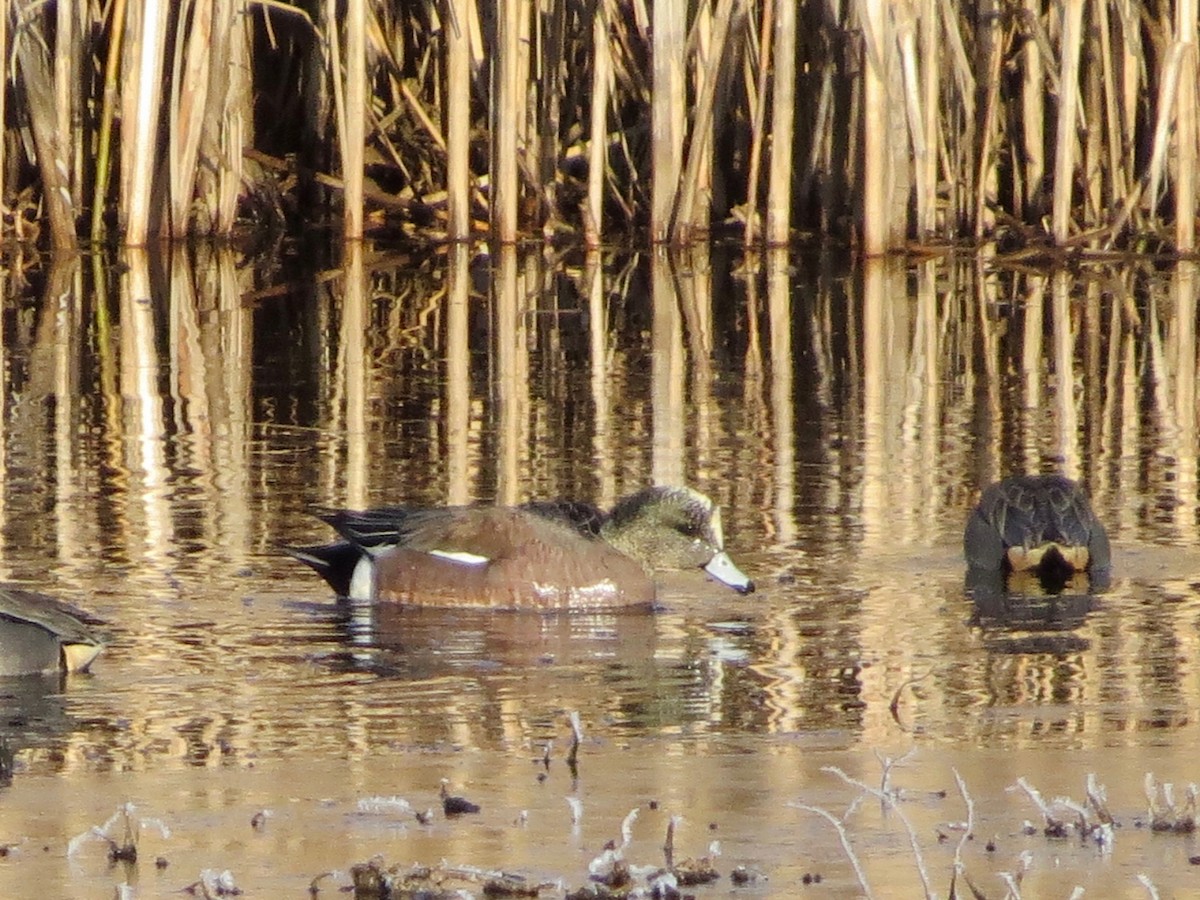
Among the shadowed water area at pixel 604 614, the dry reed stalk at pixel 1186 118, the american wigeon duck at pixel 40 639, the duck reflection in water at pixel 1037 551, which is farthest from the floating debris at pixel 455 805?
the dry reed stalk at pixel 1186 118

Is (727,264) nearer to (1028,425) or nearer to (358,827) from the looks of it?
(1028,425)

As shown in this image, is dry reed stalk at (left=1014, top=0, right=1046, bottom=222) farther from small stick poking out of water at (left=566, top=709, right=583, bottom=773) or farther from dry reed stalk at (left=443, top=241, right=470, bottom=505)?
small stick poking out of water at (left=566, top=709, right=583, bottom=773)

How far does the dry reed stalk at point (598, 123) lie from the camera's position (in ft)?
53.0

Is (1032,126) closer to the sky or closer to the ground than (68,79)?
closer to the ground

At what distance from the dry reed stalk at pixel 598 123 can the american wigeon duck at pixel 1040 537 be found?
27.9 feet

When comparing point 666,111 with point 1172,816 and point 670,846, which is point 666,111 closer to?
point 1172,816

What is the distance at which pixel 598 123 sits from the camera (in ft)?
53.5

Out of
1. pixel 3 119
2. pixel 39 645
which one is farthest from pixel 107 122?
pixel 39 645

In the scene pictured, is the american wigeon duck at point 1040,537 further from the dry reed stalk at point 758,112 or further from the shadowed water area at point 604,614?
the dry reed stalk at point 758,112

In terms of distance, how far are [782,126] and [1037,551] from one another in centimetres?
873

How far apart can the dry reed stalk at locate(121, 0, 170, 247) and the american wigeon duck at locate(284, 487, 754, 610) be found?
29.3ft

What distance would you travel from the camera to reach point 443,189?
18.2m

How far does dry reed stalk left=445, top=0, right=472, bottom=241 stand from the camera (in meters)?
16.0

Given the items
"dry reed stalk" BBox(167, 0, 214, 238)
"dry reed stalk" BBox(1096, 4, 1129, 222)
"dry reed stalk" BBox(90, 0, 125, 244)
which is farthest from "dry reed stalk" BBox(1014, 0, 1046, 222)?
"dry reed stalk" BBox(90, 0, 125, 244)
